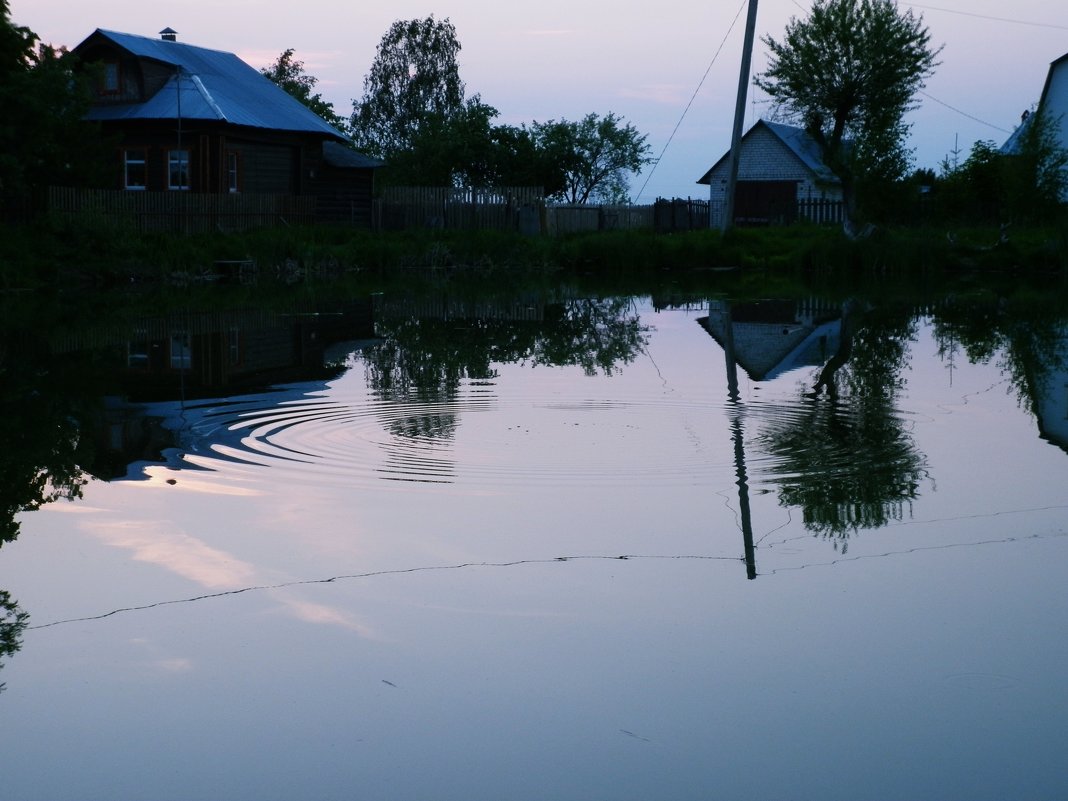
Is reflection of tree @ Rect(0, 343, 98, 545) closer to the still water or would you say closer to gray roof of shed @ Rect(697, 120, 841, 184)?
the still water

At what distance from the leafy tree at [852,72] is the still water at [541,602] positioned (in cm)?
3164

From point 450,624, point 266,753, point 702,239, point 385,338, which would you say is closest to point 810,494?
point 450,624

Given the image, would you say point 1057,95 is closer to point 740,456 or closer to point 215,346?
point 215,346

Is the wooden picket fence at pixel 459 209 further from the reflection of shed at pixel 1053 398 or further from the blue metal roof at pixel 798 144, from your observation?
the reflection of shed at pixel 1053 398

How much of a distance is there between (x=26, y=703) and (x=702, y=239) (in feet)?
117

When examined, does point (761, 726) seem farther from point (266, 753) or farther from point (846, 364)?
point (846, 364)

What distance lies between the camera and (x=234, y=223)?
3681 centimetres

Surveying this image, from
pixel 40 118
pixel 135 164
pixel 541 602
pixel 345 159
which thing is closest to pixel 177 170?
pixel 135 164

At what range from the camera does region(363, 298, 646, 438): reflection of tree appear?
440 inches

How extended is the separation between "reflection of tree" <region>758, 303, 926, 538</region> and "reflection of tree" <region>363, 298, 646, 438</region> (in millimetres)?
2391

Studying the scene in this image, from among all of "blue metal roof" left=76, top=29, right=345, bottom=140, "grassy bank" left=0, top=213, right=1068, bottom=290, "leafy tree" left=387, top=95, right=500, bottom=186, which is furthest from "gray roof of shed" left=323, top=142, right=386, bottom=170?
"leafy tree" left=387, top=95, right=500, bottom=186

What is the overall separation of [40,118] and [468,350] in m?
19.4

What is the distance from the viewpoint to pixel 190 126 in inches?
1537

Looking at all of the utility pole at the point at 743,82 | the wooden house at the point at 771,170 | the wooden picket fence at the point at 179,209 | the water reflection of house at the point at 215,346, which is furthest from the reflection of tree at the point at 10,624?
the wooden house at the point at 771,170
